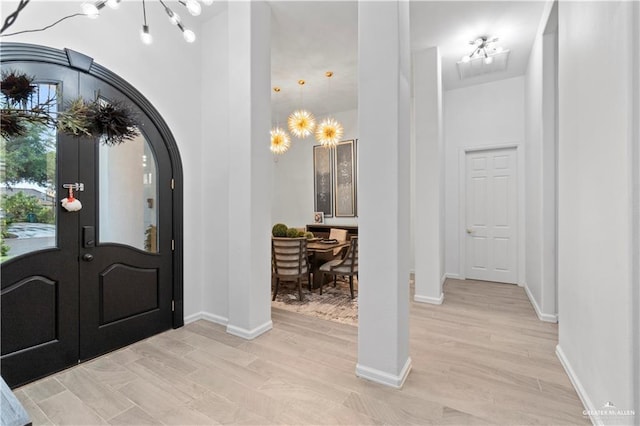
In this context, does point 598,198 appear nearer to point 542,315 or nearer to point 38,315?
point 542,315

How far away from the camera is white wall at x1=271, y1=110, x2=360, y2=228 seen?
687 centimetres

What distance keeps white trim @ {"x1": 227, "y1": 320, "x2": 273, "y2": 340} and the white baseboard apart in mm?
213

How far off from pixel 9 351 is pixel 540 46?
222 inches

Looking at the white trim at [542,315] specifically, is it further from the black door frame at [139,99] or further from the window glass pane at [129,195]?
the window glass pane at [129,195]

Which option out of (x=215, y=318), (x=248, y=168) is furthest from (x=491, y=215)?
(x=215, y=318)

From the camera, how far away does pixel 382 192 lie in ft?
6.80

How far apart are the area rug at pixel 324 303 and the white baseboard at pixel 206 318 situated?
2.56 ft

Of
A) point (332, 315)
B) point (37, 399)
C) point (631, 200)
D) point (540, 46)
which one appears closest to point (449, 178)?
point (540, 46)

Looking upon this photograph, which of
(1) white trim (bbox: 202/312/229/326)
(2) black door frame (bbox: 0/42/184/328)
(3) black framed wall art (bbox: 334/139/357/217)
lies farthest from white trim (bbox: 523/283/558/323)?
(2) black door frame (bbox: 0/42/184/328)

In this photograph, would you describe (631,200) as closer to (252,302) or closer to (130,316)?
(252,302)

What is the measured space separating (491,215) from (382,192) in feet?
12.4

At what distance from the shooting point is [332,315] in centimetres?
345

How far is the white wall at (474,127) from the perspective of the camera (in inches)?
184

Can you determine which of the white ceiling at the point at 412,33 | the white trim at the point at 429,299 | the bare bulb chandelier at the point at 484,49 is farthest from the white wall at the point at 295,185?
the bare bulb chandelier at the point at 484,49
